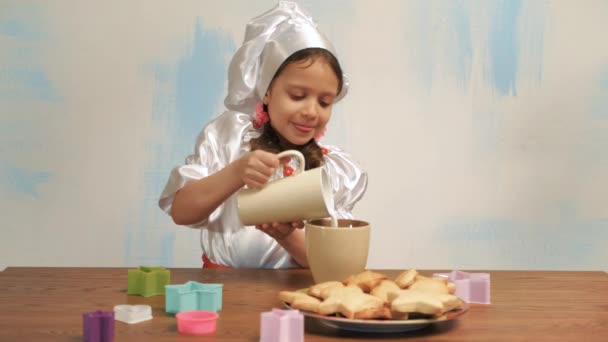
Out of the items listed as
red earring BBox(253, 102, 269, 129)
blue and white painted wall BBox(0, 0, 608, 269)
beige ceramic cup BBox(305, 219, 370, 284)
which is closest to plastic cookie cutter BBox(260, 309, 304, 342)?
beige ceramic cup BBox(305, 219, 370, 284)

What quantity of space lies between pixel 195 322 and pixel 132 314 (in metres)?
0.09

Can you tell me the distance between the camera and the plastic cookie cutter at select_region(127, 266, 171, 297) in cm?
103

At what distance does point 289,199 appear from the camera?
111 cm

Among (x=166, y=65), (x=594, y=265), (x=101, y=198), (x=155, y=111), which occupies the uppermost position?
(x=166, y=65)

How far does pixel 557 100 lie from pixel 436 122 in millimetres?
405

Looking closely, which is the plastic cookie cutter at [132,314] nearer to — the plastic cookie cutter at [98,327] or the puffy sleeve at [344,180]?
the plastic cookie cutter at [98,327]

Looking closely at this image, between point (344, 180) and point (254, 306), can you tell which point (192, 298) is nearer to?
point (254, 306)

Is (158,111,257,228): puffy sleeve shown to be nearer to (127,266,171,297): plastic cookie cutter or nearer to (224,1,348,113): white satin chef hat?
(224,1,348,113): white satin chef hat

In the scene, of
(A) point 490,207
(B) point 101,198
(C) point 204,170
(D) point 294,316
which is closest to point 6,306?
(D) point 294,316

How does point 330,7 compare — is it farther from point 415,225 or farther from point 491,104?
point 415,225

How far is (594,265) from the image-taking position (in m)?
2.55

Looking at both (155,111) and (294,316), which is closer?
(294,316)

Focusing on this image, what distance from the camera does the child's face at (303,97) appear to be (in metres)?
1.43

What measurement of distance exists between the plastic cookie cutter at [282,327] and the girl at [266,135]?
1.70ft
